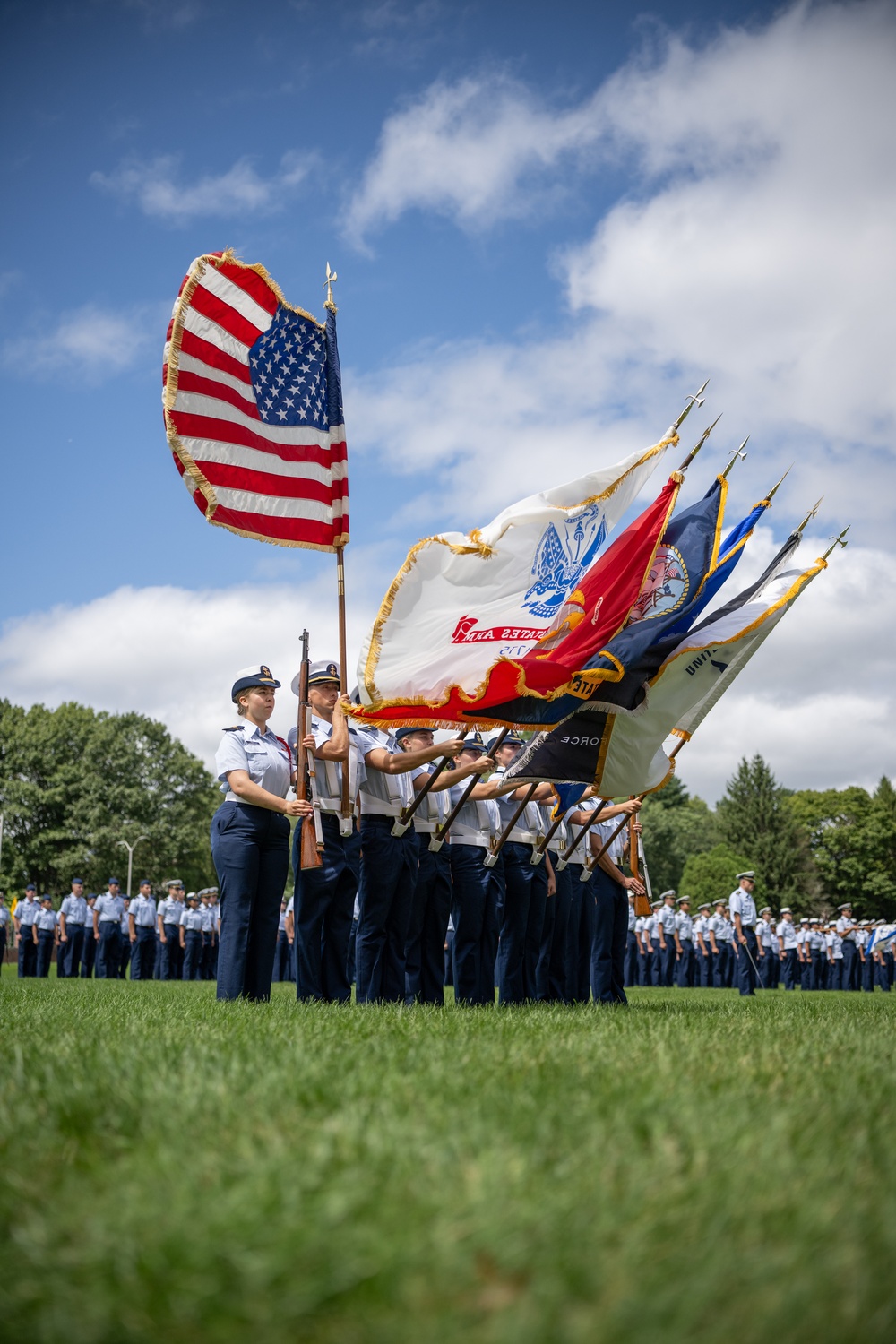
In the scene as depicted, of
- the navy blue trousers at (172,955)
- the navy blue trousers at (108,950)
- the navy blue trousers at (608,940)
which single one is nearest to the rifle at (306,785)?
the navy blue trousers at (608,940)

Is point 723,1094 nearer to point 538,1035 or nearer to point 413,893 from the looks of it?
point 538,1035

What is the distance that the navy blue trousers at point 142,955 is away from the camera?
2792 centimetres

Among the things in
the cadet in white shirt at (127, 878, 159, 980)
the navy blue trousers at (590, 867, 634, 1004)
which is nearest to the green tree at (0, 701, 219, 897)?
the cadet in white shirt at (127, 878, 159, 980)

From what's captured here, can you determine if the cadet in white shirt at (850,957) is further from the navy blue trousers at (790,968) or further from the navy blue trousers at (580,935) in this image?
→ the navy blue trousers at (580,935)

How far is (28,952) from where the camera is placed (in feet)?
91.7

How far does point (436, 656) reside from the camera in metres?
8.00

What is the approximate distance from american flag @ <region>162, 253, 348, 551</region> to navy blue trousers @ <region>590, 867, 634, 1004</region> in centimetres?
512

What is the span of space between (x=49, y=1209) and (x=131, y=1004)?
620 cm

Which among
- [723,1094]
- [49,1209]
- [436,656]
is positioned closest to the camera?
[49,1209]

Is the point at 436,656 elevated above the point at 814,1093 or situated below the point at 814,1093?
above

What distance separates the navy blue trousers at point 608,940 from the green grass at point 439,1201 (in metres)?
7.01

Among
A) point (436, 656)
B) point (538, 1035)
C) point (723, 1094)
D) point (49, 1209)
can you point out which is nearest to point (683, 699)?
point (436, 656)

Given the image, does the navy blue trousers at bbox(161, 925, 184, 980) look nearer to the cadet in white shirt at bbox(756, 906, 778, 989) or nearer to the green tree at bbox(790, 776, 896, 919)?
the cadet in white shirt at bbox(756, 906, 778, 989)

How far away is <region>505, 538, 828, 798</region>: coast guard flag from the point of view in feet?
28.4
